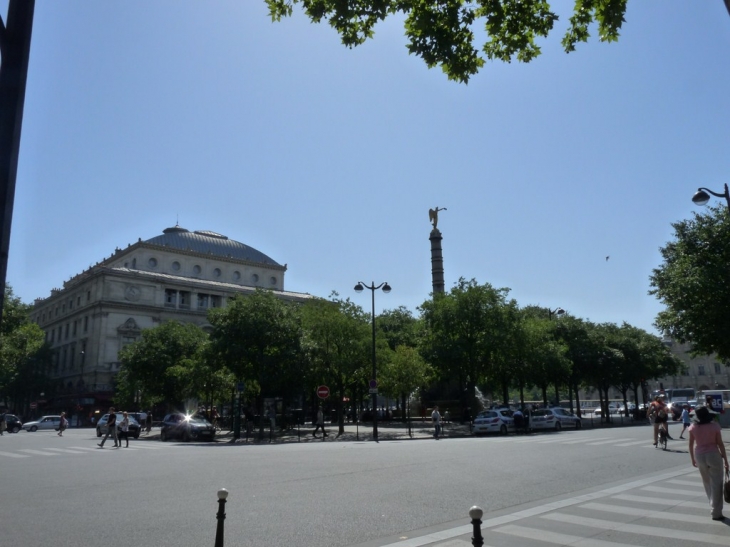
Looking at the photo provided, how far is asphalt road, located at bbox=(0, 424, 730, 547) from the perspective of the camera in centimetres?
823

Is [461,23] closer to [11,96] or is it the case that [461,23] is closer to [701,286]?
[11,96]

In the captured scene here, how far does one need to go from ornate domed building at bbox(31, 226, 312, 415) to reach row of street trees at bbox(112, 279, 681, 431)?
1801cm

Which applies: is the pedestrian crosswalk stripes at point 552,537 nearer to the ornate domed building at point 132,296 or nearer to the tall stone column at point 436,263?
the tall stone column at point 436,263

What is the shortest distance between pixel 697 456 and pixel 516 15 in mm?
7027

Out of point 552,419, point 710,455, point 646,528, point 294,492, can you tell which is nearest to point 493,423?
point 552,419

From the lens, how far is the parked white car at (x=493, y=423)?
118 feet

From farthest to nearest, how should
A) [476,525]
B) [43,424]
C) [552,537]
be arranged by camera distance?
[43,424] < [552,537] < [476,525]

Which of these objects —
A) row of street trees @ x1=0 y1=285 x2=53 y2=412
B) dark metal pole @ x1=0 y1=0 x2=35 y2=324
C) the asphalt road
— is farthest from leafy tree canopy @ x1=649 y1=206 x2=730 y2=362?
row of street trees @ x1=0 y1=285 x2=53 y2=412

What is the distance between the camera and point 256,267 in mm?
99250

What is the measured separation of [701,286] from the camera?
80.3 feet

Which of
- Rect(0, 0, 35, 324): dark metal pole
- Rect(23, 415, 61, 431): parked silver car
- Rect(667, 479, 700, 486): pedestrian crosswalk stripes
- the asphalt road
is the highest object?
Rect(0, 0, 35, 324): dark metal pole

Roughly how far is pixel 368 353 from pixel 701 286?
74.0 feet

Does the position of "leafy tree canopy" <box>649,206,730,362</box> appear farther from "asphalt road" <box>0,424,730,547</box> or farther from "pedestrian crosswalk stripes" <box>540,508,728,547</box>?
"pedestrian crosswalk stripes" <box>540,508,728,547</box>

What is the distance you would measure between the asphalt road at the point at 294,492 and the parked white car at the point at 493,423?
1583cm
